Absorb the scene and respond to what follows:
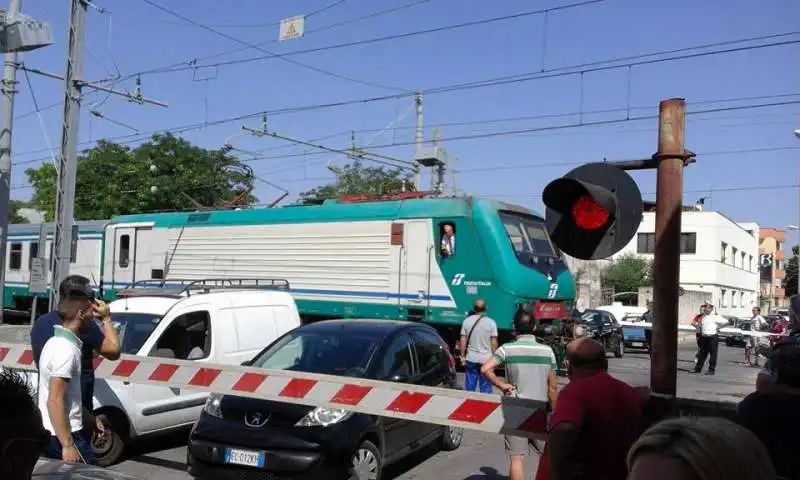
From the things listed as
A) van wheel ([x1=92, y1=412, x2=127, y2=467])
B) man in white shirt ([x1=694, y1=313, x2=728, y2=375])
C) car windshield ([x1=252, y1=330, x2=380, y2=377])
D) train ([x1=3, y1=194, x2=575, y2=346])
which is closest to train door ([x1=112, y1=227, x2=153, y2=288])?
train ([x1=3, y1=194, x2=575, y2=346])

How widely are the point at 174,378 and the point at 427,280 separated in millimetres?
9644

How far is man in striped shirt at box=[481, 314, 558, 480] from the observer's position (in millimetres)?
6324

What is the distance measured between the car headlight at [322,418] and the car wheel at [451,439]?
256 cm

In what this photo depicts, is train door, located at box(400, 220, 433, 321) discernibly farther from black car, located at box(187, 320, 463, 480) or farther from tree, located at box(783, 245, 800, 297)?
tree, located at box(783, 245, 800, 297)

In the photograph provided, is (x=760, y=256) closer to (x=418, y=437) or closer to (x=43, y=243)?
A: (x=43, y=243)

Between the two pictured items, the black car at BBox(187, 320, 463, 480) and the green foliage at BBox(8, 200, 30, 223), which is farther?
the green foliage at BBox(8, 200, 30, 223)

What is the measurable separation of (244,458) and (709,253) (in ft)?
163

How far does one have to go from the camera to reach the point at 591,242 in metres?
3.97

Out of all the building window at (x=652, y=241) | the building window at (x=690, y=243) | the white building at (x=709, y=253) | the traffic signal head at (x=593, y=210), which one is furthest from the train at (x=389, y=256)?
the building window at (x=690, y=243)

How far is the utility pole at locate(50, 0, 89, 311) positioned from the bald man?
1259 cm

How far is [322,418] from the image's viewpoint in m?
6.27

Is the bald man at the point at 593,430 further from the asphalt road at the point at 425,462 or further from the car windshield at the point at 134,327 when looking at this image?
the car windshield at the point at 134,327

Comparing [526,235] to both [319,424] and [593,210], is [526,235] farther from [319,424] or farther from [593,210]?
[593,210]

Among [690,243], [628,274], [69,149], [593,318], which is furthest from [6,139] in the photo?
[690,243]
